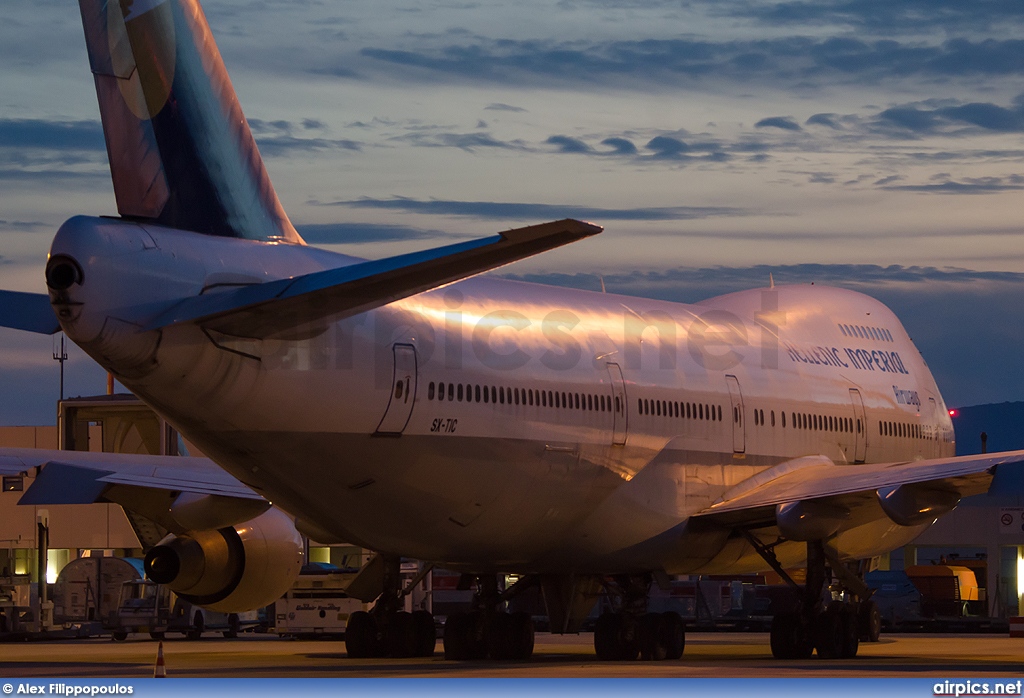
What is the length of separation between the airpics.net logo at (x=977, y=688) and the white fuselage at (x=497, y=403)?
24.7 feet

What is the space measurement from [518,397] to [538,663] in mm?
4071

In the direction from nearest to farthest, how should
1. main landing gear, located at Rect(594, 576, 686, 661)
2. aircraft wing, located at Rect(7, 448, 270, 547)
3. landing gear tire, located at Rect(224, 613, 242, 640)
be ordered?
aircraft wing, located at Rect(7, 448, 270, 547), main landing gear, located at Rect(594, 576, 686, 661), landing gear tire, located at Rect(224, 613, 242, 640)

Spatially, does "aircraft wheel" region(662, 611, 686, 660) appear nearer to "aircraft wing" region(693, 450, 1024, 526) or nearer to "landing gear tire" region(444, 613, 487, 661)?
"aircraft wing" region(693, 450, 1024, 526)

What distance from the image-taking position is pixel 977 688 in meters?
15.2

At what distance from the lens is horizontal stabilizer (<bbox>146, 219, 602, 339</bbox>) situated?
16.6 metres

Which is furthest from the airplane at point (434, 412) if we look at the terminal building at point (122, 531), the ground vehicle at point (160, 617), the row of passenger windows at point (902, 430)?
the terminal building at point (122, 531)

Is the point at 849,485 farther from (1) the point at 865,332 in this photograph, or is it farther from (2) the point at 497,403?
(1) the point at 865,332

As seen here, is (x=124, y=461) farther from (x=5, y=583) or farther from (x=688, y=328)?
(x=5, y=583)

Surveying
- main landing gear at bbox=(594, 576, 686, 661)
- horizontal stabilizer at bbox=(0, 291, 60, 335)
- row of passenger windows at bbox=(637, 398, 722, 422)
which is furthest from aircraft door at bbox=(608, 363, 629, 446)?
horizontal stabilizer at bbox=(0, 291, 60, 335)

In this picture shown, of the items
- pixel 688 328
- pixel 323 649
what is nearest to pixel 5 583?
pixel 323 649

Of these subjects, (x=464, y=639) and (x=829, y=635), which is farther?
(x=464, y=639)

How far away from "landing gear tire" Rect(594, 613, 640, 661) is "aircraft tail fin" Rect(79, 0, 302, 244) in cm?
836

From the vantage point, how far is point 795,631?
83.0 feet

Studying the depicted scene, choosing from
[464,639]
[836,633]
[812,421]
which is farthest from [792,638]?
[464,639]
